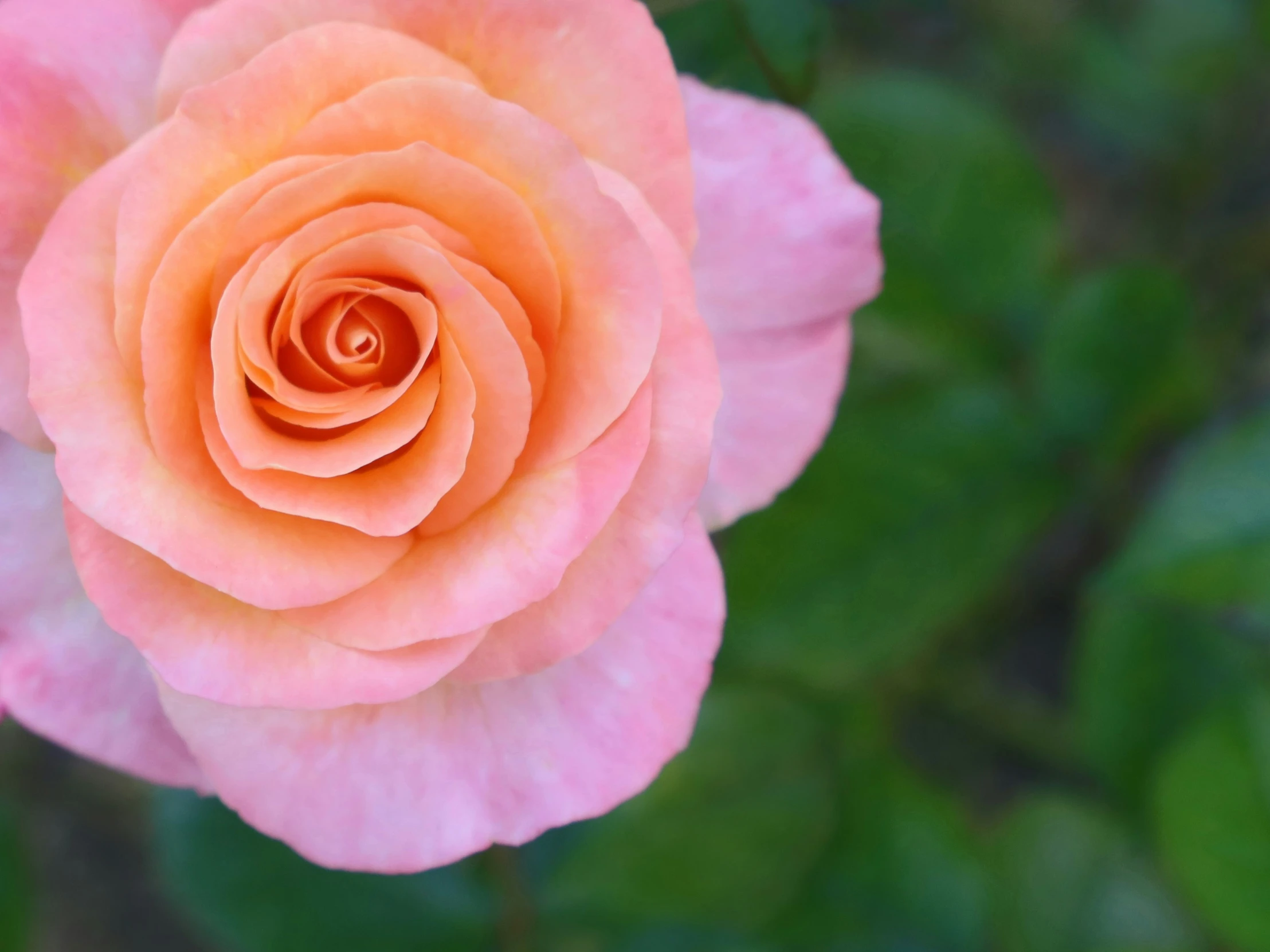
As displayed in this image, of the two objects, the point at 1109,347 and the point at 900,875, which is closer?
the point at 1109,347

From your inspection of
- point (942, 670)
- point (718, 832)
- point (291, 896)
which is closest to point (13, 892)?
point (291, 896)

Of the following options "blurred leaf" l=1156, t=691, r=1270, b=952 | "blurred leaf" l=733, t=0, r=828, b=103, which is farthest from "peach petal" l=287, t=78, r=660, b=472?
"blurred leaf" l=1156, t=691, r=1270, b=952

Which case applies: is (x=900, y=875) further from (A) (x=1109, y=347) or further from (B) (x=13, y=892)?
(B) (x=13, y=892)

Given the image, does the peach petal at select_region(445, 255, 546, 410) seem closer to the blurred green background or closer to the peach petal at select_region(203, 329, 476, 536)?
the peach petal at select_region(203, 329, 476, 536)

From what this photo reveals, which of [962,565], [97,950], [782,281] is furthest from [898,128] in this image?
[97,950]

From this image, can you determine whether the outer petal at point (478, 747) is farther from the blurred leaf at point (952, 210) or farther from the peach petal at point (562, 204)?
the blurred leaf at point (952, 210)

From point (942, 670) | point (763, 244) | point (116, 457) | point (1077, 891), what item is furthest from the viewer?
point (942, 670)

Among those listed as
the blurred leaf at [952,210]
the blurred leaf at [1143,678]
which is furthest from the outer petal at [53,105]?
the blurred leaf at [1143,678]
